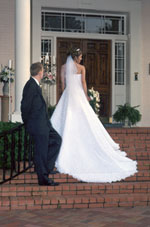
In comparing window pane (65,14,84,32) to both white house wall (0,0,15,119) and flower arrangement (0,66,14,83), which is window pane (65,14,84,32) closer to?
white house wall (0,0,15,119)

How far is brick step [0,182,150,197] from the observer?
571cm

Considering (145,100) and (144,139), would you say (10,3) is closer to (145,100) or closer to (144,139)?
(145,100)

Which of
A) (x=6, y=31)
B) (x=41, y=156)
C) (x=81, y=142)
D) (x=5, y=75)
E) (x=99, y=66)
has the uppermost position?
(x=6, y=31)

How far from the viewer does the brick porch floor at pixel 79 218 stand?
178 inches

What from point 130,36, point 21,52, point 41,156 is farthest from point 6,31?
point 41,156

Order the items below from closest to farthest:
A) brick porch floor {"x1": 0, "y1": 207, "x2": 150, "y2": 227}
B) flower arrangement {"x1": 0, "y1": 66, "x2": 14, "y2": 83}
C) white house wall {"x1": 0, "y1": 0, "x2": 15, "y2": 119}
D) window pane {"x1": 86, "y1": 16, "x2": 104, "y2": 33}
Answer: brick porch floor {"x1": 0, "y1": 207, "x2": 150, "y2": 227}
flower arrangement {"x1": 0, "y1": 66, "x2": 14, "y2": 83}
white house wall {"x1": 0, "y1": 0, "x2": 15, "y2": 119}
window pane {"x1": 86, "y1": 16, "x2": 104, "y2": 33}

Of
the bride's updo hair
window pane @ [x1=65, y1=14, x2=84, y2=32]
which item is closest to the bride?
the bride's updo hair

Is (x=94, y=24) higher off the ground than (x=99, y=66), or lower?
higher

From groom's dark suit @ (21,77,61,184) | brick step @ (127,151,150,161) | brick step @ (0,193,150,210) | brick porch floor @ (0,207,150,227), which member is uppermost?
groom's dark suit @ (21,77,61,184)

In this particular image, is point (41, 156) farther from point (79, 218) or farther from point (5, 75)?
point (5, 75)

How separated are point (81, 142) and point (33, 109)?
1237mm

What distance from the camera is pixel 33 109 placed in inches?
226

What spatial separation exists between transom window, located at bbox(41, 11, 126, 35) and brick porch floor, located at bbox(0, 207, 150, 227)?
24.2ft

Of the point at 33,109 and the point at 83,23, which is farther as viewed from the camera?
the point at 83,23
